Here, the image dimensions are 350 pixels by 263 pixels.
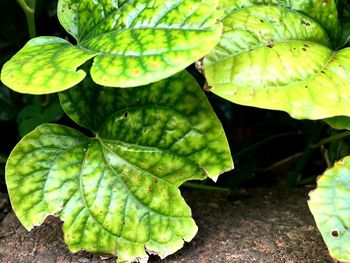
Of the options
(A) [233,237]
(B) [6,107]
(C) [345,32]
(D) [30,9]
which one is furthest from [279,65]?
(B) [6,107]

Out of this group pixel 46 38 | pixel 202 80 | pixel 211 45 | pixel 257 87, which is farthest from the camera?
pixel 202 80

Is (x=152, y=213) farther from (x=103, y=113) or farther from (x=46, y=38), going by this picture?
(x=46, y=38)

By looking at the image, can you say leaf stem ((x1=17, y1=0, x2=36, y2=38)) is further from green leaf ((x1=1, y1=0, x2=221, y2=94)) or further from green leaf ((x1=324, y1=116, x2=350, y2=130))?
green leaf ((x1=324, y1=116, x2=350, y2=130))

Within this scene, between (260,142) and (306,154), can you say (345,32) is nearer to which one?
(306,154)

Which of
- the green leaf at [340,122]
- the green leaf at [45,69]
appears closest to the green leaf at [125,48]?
the green leaf at [45,69]

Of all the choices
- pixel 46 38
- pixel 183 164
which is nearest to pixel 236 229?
pixel 183 164
